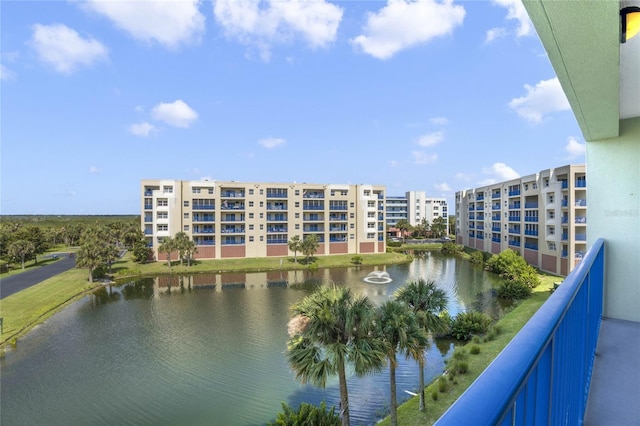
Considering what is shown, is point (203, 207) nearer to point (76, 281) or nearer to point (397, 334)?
point (76, 281)

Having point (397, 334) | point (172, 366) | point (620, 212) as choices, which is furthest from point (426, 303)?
point (172, 366)

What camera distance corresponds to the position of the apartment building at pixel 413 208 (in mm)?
74625

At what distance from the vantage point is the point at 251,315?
17406 mm

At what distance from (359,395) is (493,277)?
785 inches

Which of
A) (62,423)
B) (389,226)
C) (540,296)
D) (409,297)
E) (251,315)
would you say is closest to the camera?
(62,423)

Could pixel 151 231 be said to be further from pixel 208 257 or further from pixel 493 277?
pixel 493 277

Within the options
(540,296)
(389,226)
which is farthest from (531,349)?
(389,226)

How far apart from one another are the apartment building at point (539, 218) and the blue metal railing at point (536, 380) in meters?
28.4

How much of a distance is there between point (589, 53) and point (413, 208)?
246 ft

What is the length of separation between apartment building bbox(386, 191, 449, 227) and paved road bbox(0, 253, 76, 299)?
2235 inches

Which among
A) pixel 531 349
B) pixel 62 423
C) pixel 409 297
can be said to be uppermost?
pixel 531 349

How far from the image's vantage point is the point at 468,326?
14.4 meters

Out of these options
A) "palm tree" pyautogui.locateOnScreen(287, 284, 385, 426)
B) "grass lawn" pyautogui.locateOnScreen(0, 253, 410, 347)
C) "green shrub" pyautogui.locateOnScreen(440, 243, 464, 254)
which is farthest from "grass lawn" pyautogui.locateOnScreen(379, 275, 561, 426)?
"green shrub" pyautogui.locateOnScreen(440, 243, 464, 254)

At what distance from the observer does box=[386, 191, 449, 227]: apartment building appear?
74.6 metres
